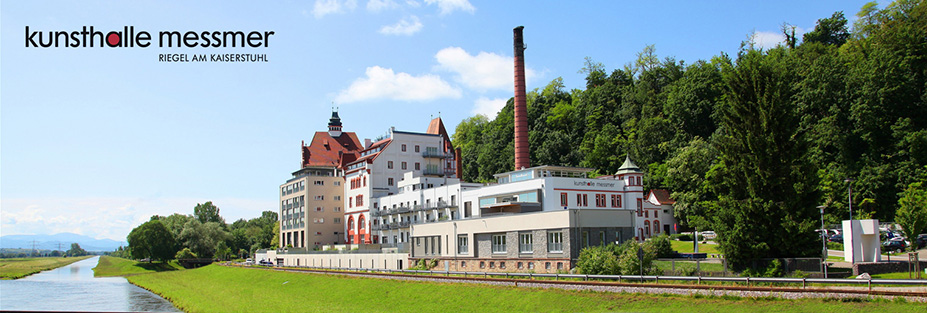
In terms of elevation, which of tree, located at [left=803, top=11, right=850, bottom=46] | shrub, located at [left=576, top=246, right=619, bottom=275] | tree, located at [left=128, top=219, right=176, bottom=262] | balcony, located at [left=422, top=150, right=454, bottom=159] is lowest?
tree, located at [left=128, top=219, right=176, bottom=262]

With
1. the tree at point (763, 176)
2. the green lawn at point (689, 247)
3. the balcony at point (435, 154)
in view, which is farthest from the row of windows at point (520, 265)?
the balcony at point (435, 154)

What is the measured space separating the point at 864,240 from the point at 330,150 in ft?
282

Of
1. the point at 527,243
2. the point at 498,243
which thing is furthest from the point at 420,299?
the point at 498,243

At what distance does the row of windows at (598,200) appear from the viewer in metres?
66.3

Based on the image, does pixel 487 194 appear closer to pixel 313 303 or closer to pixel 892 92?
pixel 313 303

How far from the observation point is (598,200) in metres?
69.7

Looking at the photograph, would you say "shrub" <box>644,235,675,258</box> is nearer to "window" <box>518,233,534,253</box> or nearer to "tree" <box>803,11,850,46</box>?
"window" <box>518,233,534,253</box>

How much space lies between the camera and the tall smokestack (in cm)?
7931

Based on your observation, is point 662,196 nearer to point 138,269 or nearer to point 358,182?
point 358,182

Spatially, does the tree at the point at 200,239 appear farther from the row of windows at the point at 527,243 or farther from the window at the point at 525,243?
the window at the point at 525,243

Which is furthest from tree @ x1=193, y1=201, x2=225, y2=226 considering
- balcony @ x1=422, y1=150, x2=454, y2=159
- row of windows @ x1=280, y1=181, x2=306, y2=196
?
balcony @ x1=422, y1=150, x2=454, y2=159

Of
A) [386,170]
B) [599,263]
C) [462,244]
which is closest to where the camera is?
[599,263]

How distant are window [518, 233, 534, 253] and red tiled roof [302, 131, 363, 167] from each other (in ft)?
194

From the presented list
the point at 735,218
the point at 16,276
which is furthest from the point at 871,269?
the point at 16,276
